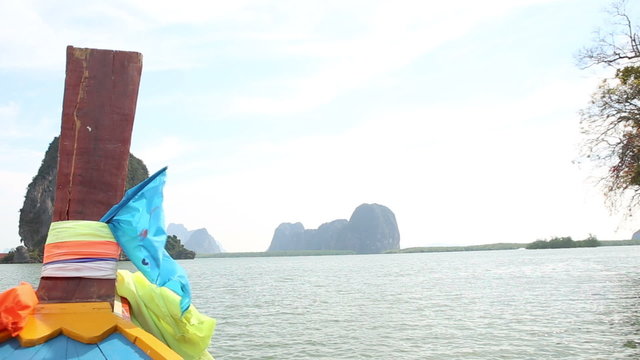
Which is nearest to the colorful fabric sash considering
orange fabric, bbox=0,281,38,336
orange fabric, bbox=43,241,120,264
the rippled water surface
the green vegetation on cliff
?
orange fabric, bbox=43,241,120,264

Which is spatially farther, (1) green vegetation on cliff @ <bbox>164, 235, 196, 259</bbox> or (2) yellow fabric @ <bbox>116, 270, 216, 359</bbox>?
(1) green vegetation on cliff @ <bbox>164, 235, 196, 259</bbox>

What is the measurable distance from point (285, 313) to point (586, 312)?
12295mm

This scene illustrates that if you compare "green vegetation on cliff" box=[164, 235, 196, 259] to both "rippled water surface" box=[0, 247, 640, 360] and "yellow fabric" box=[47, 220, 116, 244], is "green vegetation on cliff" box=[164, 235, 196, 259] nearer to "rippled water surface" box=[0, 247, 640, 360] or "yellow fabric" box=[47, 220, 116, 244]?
"rippled water surface" box=[0, 247, 640, 360]

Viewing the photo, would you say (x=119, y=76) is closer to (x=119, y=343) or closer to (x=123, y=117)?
(x=123, y=117)

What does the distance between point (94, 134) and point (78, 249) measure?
25.3 inches

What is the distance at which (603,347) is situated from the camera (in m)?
12.9

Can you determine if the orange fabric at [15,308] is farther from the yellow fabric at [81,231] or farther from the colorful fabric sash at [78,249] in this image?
the yellow fabric at [81,231]

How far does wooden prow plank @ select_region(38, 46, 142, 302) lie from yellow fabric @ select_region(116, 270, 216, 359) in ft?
2.15

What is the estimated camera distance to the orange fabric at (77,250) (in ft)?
8.61

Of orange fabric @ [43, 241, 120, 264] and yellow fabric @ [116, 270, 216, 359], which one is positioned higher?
orange fabric @ [43, 241, 120, 264]

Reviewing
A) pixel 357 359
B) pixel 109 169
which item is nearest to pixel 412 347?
pixel 357 359

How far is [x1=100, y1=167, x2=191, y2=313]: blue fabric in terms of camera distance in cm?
264

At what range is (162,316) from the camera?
3.37 metres

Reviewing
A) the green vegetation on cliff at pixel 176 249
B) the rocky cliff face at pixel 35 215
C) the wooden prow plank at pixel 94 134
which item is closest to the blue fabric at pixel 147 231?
the wooden prow plank at pixel 94 134
